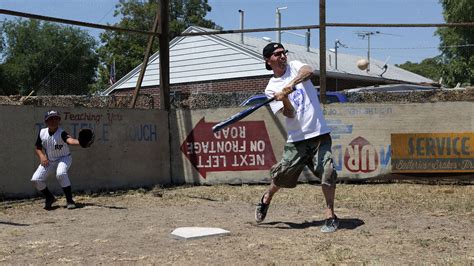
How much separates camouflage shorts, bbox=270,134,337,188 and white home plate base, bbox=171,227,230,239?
2.99ft

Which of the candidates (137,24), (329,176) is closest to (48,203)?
(329,176)

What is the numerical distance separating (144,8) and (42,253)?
139ft

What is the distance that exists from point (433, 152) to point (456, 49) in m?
14.6

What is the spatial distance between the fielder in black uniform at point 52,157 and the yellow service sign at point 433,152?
5239 mm

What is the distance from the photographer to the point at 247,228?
6.18 m

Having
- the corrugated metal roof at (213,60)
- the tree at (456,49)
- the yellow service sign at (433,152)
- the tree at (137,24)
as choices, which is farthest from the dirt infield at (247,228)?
the tree at (137,24)

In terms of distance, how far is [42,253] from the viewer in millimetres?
5180

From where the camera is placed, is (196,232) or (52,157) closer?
(196,232)

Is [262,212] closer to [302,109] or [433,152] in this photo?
[302,109]

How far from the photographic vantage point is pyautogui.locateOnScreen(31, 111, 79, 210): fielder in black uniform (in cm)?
793

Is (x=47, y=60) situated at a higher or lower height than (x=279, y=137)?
higher

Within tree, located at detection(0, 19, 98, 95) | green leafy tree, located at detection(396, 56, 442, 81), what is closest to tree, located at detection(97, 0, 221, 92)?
tree, located at detection(0, 19, 98, 95)

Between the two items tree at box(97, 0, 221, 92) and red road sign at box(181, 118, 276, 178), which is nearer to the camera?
red road sign at box(181, 118, 276, 178)

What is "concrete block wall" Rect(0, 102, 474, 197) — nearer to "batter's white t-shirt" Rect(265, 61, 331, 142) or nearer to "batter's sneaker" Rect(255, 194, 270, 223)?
"batter's sneaker" Rect(255, 194, 270, 223)
